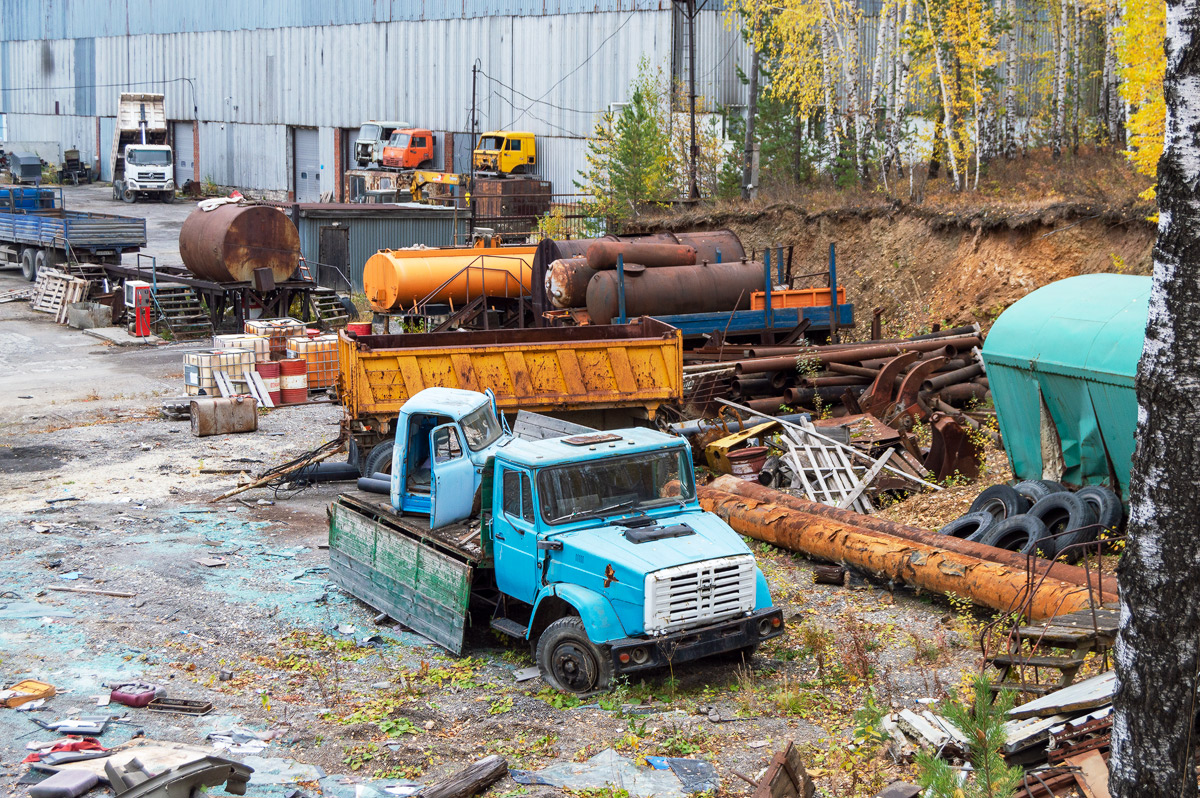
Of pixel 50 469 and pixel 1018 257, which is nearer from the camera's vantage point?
pixel 50 469

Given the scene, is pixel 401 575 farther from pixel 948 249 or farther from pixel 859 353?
pixel 948 249

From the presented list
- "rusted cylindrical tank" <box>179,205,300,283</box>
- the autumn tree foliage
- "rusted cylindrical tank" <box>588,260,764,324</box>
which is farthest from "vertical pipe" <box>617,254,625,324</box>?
"rusted cylindrical tank" <box>179,205,300,283</box>

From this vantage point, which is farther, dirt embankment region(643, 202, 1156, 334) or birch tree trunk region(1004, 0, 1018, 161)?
birch tree trunk region(1004, 0, 1018, 161)

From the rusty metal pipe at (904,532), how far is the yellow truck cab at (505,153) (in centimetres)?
2974

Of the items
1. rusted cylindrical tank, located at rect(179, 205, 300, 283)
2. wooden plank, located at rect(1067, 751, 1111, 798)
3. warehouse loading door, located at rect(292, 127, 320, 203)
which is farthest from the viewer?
warehouse loading door, located at rect(292, 127, 320, 203)

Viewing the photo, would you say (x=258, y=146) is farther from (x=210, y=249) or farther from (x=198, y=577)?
(x=198, y=577)

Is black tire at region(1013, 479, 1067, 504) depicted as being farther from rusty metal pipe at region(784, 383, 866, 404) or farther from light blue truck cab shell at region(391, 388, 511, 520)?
light blue truck cab shell at region(391, 388, 511, 520)

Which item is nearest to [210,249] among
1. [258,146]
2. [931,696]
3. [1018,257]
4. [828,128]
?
[828,128]

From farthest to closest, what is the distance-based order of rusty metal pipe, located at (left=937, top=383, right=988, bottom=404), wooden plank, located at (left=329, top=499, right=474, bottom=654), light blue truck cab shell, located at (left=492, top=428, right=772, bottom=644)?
rusty metal pipe, located at (left=937, top=383, right=988, bottom=404)
wooden plank, located at (left=329, top=499, right=474, bottom=654)
light blue truck cab shell, located at (left=492, top=428, right=772, bottom=644)

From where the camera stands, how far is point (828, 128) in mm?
27875

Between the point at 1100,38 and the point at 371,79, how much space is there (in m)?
30.5

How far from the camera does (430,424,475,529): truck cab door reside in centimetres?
1017

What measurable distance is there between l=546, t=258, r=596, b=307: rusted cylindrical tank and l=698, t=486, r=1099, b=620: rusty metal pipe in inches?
286

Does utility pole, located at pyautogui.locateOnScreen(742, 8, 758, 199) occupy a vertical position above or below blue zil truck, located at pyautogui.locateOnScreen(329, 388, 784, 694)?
above
